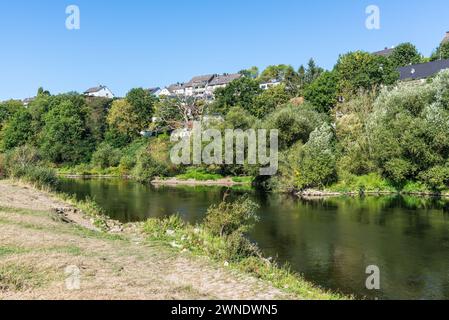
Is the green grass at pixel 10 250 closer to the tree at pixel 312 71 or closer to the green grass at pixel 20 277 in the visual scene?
the green grass at pixel 20 277

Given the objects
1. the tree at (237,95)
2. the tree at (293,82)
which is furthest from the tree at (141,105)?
the tree at (293,82)

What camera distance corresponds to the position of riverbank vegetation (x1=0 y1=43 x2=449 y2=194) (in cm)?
4538

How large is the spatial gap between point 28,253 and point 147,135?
3261 inches

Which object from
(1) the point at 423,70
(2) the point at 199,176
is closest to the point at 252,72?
(1) the point at 423,70

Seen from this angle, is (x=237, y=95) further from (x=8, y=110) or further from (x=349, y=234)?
(x=349, y=234)

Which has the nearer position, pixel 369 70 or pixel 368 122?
pixel 368 122

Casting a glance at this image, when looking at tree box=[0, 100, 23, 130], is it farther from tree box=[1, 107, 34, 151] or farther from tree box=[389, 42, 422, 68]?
tree box=[389, 42, 422, 68]

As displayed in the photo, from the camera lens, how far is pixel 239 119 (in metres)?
62.7

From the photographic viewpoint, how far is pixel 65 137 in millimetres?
88625

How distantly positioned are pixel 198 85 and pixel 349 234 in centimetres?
12472

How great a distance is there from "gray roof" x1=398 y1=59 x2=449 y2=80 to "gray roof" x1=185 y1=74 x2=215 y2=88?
243 feet
